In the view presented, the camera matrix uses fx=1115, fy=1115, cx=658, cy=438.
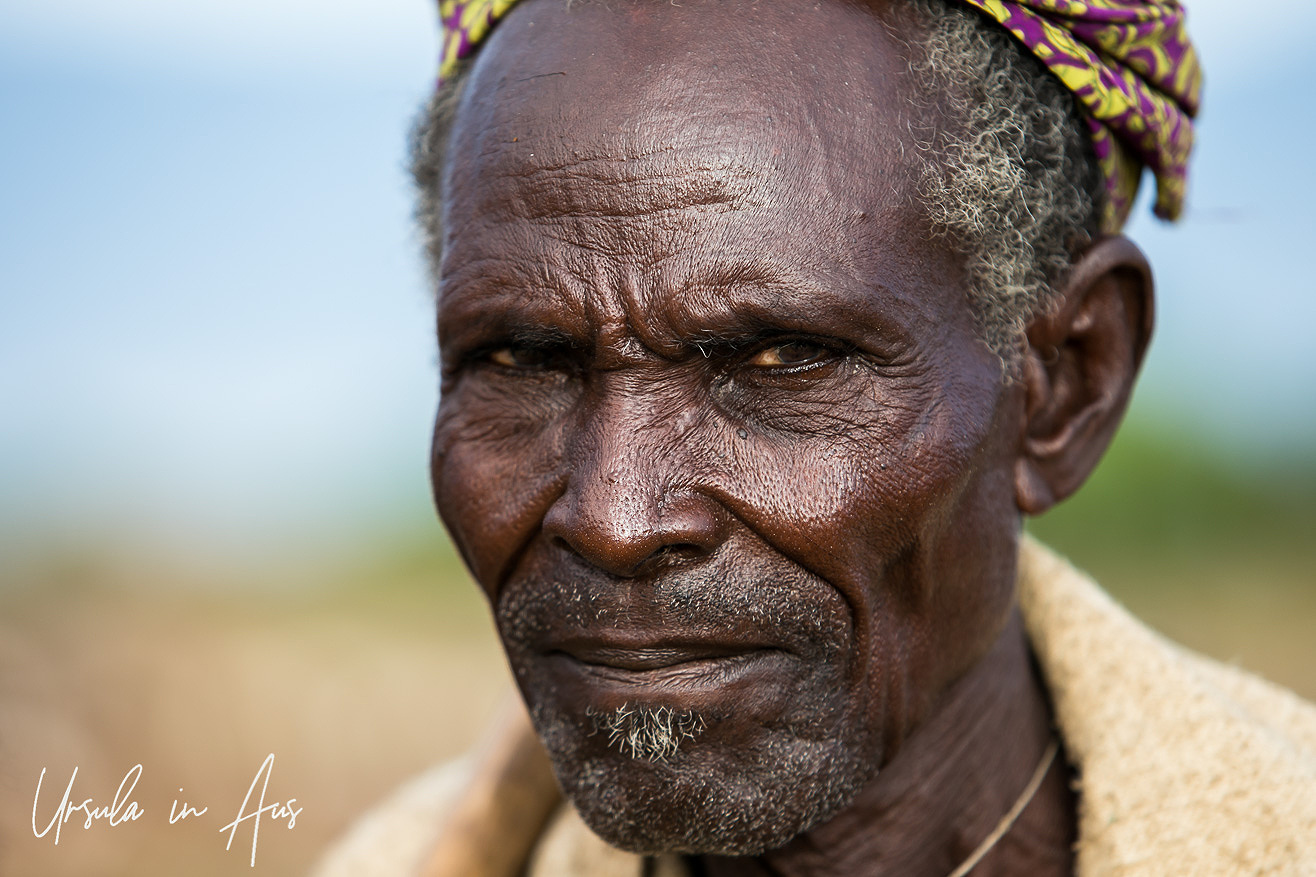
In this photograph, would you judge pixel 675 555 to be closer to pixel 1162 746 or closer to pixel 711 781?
pixel 711 781

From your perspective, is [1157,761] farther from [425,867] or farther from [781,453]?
[425,867]

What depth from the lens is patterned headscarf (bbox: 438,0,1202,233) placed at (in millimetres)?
1979

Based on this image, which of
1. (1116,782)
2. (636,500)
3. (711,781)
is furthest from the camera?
(1116,782)

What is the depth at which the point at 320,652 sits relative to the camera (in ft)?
19.6

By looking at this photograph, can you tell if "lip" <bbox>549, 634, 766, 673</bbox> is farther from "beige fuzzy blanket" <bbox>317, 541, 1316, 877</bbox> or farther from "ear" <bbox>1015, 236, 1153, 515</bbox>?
"beige fuzzy blanket" <bbox>317, 541, 1316, 877</bbox>

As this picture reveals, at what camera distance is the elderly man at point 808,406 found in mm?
1756

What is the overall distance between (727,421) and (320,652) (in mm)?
4754

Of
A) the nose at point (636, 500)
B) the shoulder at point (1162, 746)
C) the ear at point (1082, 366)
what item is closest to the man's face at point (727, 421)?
the nose at point (636, 500)

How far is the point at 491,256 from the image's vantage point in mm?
1941

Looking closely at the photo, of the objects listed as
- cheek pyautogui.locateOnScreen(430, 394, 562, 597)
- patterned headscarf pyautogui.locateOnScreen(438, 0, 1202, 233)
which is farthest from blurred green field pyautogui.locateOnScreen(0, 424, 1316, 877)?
patterned headscarf pyautogui.locateOnScreen(438, 0, 1202, 233)

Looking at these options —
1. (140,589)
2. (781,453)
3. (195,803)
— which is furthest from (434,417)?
(140,589)

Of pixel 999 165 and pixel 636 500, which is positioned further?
pixel 999 165

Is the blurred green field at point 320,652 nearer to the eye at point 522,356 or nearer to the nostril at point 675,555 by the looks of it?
the eye at point 522,356

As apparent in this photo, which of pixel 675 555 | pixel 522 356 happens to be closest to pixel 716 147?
pixel 522 356
